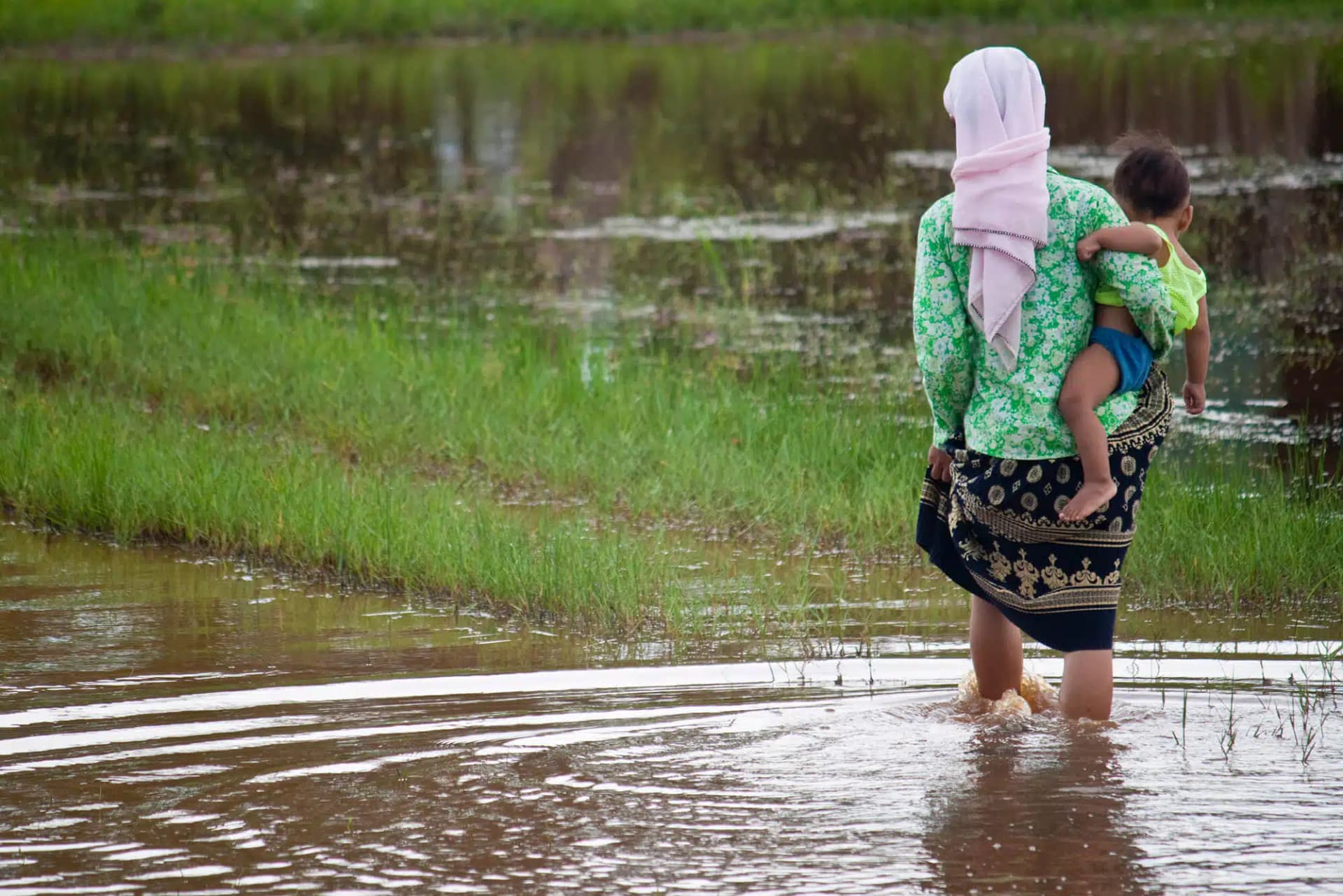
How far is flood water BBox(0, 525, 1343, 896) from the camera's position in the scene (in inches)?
137

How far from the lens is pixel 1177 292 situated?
3883 millimetres

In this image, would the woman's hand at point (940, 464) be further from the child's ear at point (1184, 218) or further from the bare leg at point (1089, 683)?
the child's ear at point (1184, 218)

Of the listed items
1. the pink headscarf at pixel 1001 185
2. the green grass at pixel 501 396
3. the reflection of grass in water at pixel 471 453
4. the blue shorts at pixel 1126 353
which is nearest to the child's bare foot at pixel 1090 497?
the blue shorts at pixel 1126 353

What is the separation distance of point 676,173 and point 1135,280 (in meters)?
13.8

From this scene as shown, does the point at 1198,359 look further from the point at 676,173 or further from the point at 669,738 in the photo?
the point at 676,173

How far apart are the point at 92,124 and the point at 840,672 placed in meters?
17.0

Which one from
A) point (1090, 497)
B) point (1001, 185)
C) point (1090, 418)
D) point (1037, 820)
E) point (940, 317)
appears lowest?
point (1037, 820)

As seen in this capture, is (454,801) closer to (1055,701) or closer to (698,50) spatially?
(1055,701)

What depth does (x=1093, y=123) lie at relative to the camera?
1867 centimetres

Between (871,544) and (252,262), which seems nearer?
(871,544)

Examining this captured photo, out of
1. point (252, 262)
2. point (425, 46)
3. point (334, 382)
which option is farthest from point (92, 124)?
point (334, 382)

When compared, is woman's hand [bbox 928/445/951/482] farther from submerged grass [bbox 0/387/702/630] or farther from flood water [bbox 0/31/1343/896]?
submerged grass [bbox 0/387/702/630]

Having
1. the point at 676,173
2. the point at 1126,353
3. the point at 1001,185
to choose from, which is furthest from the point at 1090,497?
the point at 676,173

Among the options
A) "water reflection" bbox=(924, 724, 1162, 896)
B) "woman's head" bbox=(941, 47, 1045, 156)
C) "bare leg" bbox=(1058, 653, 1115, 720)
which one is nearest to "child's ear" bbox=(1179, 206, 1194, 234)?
"woman's head" bbox=(941, 47, 1045, 156)
